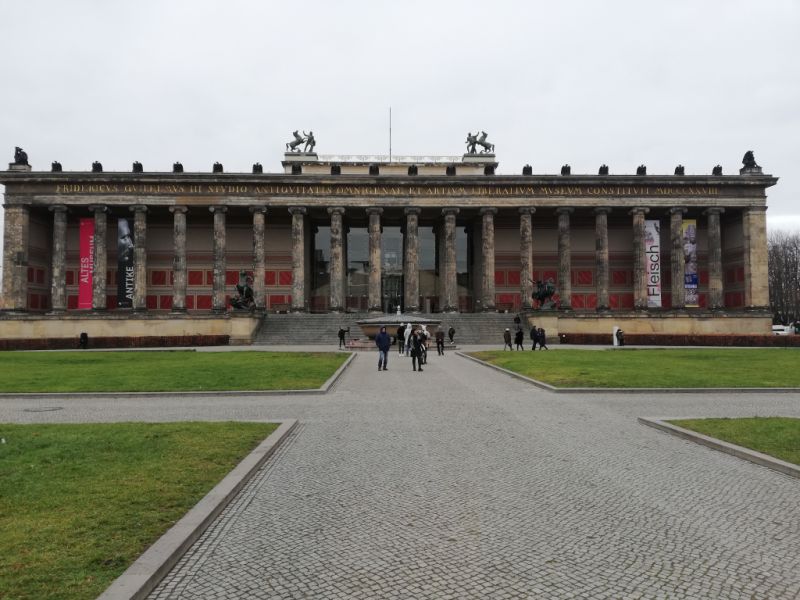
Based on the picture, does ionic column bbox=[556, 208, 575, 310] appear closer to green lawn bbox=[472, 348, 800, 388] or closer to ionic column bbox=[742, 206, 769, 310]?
ionic column bbox=[742, 206, 769, 310]

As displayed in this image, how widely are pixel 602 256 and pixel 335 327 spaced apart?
2836cm

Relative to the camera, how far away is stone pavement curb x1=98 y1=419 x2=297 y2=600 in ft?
15.0

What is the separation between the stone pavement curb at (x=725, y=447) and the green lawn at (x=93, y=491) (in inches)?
315

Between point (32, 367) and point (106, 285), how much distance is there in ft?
128

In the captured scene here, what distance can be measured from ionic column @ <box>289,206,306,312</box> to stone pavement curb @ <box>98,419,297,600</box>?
164ft

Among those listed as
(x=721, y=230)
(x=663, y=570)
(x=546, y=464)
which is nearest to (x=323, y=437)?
(x=546, y=464)

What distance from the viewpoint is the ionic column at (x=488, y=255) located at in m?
59.3

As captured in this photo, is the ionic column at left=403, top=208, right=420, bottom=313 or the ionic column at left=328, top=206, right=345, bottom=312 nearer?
the ionic column at left=328, top=206, right=345, bottom=312

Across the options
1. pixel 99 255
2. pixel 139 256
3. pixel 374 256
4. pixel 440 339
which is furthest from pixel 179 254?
pixel 440 339

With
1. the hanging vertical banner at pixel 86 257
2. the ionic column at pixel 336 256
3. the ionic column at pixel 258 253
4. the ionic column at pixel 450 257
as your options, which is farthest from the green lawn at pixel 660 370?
the hanging vertical banner at pixel 86 257

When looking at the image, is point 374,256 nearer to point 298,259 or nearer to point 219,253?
point 298,259

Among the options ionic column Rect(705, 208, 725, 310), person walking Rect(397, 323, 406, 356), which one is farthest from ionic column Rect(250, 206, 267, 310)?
ionic column Rect(705, 208, 725, 310)

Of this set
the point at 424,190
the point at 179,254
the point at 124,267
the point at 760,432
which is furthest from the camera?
the point at 424,190

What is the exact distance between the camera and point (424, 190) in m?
59.4
